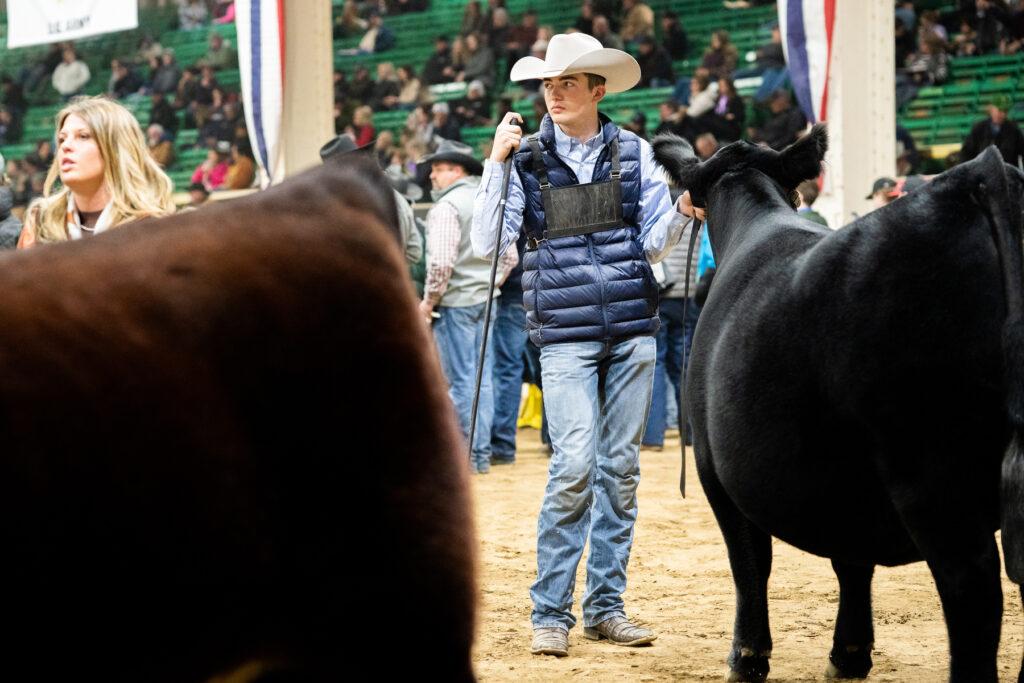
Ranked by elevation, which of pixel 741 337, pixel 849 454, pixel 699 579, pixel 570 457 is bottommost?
pixel 699 579

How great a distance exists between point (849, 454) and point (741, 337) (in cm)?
54

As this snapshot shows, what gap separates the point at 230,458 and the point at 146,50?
26.4 m

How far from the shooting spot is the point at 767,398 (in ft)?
11.6

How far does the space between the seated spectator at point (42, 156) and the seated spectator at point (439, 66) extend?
25.9 ft

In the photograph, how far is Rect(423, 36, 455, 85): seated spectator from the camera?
70.4 feet

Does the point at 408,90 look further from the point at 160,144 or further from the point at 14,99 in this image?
the point at 14,99

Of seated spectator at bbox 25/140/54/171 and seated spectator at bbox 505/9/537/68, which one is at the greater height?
seated spectator at bbox 505/9/537/68

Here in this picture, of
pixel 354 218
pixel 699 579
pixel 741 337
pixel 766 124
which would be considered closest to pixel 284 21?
pixel 766 124

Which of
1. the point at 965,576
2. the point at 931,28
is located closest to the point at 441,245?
the point at 965,576

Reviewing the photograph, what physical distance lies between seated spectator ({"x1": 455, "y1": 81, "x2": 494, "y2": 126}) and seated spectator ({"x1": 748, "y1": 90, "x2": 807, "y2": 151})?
549 cm

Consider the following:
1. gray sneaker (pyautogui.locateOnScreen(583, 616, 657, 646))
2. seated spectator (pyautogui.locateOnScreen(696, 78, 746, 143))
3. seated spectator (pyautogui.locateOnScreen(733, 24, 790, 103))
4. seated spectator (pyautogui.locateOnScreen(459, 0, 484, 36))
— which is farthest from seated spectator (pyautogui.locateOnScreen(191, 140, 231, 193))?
gray sneaker (pyautogui.locateOnScreen(583, 616, 657, 646))

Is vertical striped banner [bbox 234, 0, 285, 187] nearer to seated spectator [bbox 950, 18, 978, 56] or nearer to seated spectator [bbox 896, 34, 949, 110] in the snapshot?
seated spectator [bbox 896, 34, 949, 110]

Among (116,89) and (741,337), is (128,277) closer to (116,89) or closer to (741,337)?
(741,337)

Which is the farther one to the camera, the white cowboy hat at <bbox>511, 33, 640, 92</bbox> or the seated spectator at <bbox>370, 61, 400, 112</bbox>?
the seated spectator at <bbox>370, 61, 400, 112</bbox>
